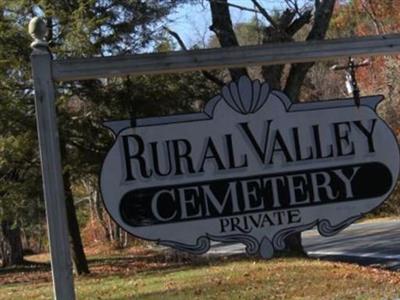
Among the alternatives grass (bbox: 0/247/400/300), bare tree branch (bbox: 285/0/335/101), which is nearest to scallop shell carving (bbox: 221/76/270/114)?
grass (bbox: 0/247/400/300)

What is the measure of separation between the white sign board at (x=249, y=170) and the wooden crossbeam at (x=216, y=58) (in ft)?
0.65

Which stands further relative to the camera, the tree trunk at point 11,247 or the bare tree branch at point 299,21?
the tree trunk at point 11,247

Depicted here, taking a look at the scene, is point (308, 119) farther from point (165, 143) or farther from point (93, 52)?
point (93, 52)

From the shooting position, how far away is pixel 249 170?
207 inches

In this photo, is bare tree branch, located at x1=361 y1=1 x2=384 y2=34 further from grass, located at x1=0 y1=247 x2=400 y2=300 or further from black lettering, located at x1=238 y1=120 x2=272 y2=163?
black lettering, located at x1=238 y1=120 x2=272 y2=163

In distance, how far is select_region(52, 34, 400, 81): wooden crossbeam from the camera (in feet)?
17.1

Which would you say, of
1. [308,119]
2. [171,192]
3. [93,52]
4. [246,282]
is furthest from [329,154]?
[93,52]

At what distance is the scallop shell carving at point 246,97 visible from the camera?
5289 millimetres

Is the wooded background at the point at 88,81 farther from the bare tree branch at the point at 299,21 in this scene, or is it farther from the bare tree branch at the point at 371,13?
the bare tree branch at the point at 371,13

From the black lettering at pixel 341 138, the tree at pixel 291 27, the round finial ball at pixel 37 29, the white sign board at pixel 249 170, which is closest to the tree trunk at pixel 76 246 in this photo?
the tree at pixel 291 27

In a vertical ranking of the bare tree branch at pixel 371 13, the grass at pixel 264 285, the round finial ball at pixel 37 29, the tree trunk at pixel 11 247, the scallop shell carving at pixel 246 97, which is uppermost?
the bare tree branch at pixel 371 13

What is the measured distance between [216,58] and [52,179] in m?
1.38

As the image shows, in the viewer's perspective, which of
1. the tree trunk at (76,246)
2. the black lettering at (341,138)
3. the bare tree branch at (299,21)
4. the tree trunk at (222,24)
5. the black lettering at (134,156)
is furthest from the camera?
the tree trunk at (76,246)

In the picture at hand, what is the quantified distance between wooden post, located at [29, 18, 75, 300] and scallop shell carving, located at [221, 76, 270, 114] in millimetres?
1183
